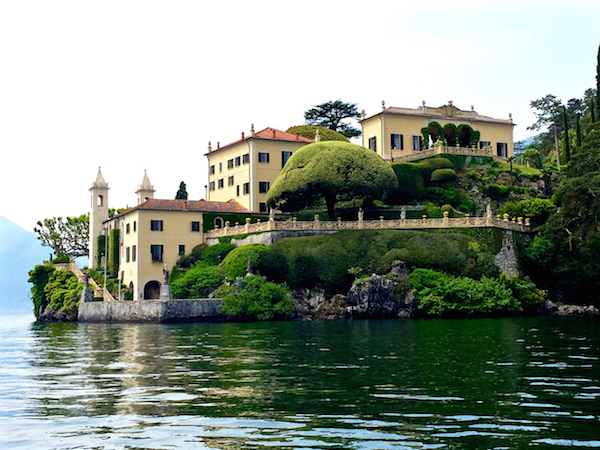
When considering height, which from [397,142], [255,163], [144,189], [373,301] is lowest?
[373,301]

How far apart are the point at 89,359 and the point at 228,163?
2199 inches

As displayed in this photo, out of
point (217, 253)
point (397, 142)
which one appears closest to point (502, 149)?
point (397, 142)

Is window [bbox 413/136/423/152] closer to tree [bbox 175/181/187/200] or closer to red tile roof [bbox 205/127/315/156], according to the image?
red tile roof [bbox 205/127/315/156]

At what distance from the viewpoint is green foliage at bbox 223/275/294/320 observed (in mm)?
58250

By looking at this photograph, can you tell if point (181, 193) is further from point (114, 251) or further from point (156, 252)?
point (156, 252)

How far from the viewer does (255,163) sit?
79938mm

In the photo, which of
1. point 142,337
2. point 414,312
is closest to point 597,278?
point 414,312

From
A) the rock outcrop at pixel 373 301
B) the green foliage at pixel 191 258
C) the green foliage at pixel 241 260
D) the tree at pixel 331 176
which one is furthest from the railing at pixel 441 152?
the green foliage at pixel 241 260

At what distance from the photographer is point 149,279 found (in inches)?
2840

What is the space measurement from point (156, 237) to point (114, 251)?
348 inches

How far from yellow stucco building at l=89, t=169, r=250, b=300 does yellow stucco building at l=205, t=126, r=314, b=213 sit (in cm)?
297

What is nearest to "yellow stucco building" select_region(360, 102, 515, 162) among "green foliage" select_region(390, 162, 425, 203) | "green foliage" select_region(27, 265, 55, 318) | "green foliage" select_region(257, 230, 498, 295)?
"green foliage" select_region(390, 162, 425, 203)

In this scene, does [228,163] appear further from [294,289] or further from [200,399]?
[200,399]

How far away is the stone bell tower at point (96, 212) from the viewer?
87938mm
